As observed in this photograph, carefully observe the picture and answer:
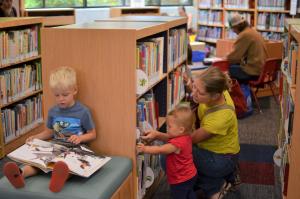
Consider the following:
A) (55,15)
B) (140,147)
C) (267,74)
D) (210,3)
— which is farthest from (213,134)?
(210,3)

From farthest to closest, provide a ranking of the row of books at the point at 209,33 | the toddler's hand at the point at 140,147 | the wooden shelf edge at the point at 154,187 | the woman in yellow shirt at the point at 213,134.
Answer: the row of books at the point at 209,33 → the wooden shelf edge at the point at 154,187 → the woman in yellow shirt at the point at 213,134 → the toddler's hand at the point at 140,147

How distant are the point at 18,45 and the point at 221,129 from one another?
250 centimetres

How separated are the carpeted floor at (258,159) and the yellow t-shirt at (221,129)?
1.86 ft

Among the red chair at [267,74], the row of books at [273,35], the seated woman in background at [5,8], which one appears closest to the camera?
the seated woman in background at [5,8]

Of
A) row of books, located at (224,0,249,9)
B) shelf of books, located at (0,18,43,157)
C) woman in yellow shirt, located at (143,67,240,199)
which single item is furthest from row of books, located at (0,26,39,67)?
row of books, located at (224,0,249,9)

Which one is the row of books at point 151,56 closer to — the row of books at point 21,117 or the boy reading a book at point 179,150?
the boy reading a book at point 179,150

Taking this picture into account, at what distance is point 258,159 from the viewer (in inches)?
164

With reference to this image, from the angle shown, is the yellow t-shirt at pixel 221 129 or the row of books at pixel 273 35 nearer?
the yellow t-shirt at pixel 221 129

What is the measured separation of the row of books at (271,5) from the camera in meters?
7.28

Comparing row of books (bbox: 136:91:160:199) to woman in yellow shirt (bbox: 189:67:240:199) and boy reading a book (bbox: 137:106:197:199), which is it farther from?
woman in yellow shirt (bbox: 189:67:240:199)

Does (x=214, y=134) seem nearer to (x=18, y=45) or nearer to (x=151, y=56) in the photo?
(x=151, y=56)

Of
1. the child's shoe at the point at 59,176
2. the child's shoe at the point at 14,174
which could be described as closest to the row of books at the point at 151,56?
the child's shoe at the point at 59,176

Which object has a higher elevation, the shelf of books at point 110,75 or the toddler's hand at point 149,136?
the shelf of books at point 110,75

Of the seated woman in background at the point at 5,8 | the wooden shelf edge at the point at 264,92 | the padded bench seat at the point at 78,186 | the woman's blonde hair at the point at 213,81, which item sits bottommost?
the wooden shelf edge at the point at 264,92
